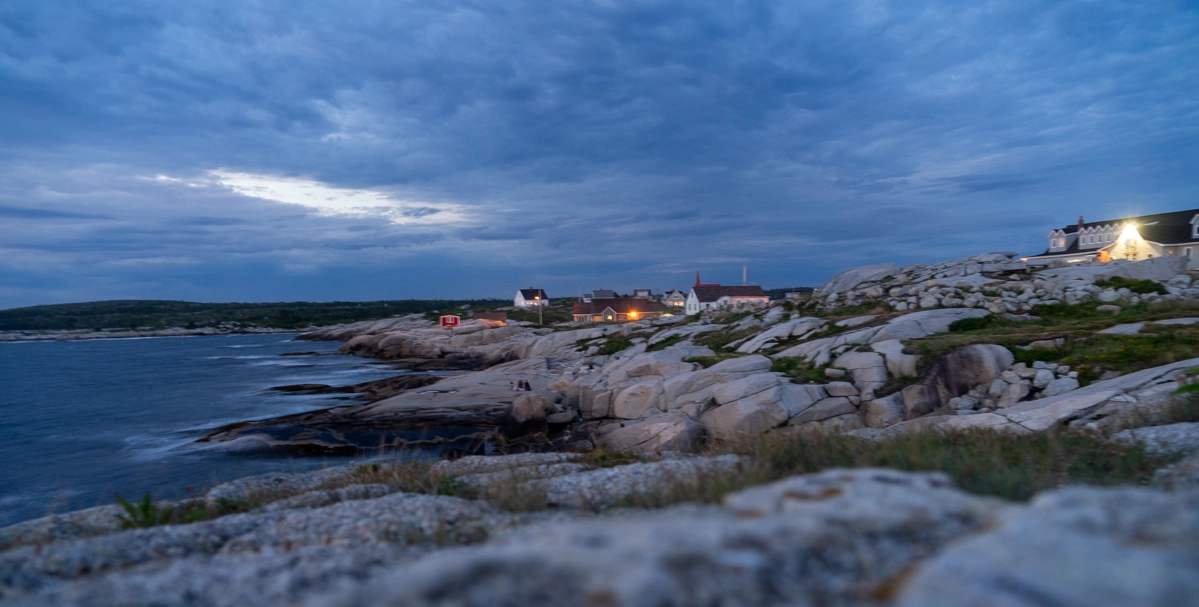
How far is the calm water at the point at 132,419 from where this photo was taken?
19025 mm

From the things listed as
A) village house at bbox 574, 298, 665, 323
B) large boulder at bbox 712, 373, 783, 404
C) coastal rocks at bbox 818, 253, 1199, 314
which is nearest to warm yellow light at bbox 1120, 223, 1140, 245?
coastal rocks at bbox 818, 253, 1199, 314

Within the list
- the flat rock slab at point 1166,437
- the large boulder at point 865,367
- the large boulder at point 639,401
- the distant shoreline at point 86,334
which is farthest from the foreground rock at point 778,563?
the distant shoreline at point 86,334

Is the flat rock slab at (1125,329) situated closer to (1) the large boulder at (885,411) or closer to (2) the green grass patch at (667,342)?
(1) the large boulder at (885,411)

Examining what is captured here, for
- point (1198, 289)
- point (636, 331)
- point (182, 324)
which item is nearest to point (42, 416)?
point (636, 331)

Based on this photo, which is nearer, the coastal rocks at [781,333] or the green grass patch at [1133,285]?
the green grass patch at [1133,285]

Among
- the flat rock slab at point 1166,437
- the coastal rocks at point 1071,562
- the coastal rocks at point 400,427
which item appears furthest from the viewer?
the coastal rocks at point 400,427

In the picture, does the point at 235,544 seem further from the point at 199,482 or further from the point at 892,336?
the point at 892,336

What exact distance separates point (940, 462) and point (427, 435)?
20737mm

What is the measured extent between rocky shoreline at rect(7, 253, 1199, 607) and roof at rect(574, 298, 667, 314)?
5445 cm

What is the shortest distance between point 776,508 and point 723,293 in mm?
77831

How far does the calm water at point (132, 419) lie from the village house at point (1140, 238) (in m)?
41.7

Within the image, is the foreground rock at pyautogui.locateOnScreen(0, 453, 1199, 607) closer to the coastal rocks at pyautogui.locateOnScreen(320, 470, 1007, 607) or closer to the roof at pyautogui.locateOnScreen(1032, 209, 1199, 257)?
the coastal rocks at pyautogui.locateOnScreen(320, 470, 1007, 607)

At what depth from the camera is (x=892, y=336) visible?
2023 centimetres

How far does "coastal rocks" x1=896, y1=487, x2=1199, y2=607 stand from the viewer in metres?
2.21
